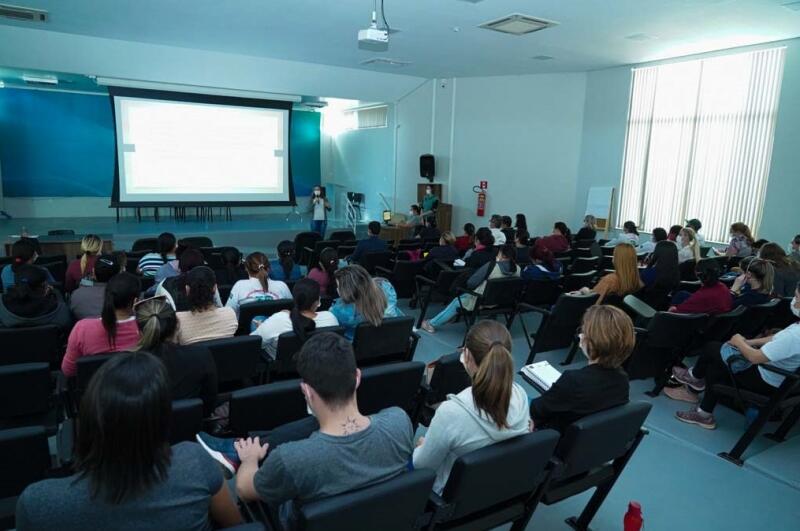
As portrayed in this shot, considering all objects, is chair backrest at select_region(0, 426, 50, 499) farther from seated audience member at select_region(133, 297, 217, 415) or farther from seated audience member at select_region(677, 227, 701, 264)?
seated audience member at select_region(677, 227, 701, 264)

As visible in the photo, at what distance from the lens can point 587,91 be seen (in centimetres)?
1087

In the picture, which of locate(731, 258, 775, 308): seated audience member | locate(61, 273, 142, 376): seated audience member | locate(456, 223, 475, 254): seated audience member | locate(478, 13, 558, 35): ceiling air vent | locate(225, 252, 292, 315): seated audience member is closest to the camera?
locate(61, 273, 142, 376): seated audience member

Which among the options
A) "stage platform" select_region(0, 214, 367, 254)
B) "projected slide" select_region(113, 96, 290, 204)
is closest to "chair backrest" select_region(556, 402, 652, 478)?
"stage platform" select_region(0, 214, 367, 254)

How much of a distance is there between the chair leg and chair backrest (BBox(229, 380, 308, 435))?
127 inches

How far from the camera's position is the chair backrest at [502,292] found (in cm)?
502

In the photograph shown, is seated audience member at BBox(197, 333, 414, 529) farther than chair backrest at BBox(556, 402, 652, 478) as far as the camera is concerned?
No

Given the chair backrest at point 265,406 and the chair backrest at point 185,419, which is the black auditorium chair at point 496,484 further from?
the chair backrest at point 185,419

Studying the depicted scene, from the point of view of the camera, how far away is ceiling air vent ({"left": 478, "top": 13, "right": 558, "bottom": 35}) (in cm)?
682

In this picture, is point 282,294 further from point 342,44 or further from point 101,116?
point 101,116

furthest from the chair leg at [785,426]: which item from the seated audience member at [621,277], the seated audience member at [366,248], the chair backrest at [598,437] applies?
the seated audience member at [366,248]

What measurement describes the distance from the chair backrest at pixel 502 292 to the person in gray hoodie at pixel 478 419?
3.17 metres

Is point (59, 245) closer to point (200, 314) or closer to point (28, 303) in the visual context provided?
point (28, 303)

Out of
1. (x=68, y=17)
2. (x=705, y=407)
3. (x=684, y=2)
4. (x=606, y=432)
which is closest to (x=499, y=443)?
(x=606, y=432)

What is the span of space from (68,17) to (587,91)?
A: 31.9 ft
